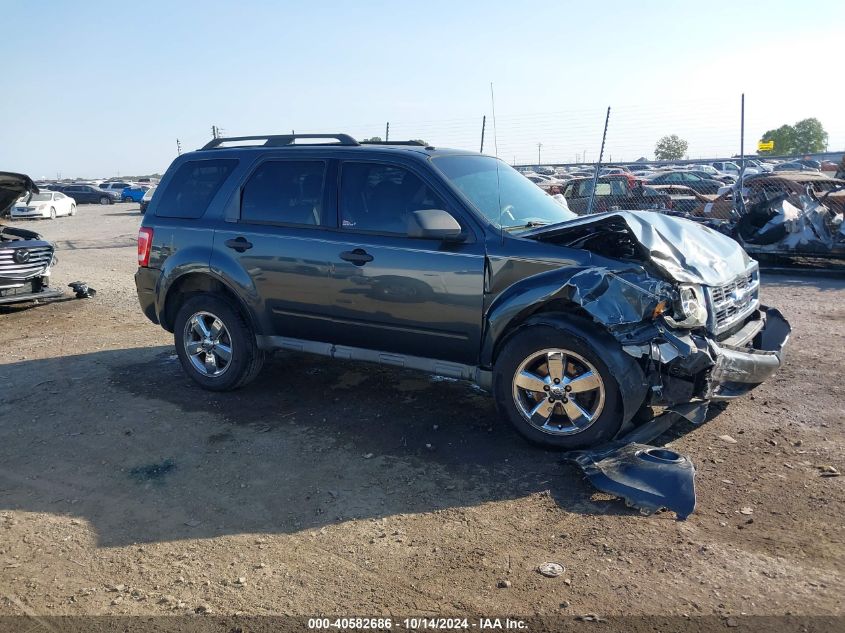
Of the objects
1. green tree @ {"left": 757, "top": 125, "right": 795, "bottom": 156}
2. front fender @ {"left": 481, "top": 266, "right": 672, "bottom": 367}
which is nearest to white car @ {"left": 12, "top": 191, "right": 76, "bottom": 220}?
front fender @ {"left": 481, "top": 266, "right": 672, "bottom": 367}

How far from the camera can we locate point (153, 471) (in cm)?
453

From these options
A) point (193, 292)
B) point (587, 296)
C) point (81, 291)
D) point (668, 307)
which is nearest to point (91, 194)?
point (81, 291)

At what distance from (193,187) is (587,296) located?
361 cm

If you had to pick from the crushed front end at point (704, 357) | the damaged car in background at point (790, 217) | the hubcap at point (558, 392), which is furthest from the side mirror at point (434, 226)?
the damaged car in background at point (790, 217)

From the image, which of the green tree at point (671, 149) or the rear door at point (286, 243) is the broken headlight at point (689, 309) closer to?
the rear door at point (286, 243)

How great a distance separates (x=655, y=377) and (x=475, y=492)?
50.9 inches

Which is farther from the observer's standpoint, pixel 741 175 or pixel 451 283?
pixel 741 175

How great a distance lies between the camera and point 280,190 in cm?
561

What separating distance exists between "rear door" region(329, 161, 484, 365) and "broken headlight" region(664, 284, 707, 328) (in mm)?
1241

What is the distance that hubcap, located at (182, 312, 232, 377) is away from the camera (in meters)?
5.86

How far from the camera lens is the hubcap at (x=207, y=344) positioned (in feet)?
19.2

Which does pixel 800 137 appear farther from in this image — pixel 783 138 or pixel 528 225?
pixel 528 225

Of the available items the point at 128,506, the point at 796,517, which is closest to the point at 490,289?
the point at 796,517

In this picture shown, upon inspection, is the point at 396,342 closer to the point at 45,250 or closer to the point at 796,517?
the point at 796,517
